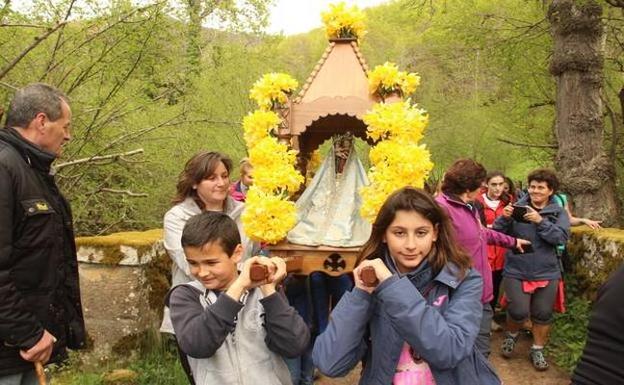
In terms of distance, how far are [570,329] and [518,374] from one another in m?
0.98

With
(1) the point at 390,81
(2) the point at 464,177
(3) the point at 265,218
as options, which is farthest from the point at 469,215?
(3) the point at 265,218

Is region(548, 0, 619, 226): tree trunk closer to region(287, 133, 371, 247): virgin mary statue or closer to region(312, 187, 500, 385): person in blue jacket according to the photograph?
region(287, 133, 371, 247): virgin mary statue

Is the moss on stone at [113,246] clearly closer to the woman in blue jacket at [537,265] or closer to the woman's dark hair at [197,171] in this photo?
the woman's dark hair at [197,171]

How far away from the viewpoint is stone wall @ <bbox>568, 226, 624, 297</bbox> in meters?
5.21

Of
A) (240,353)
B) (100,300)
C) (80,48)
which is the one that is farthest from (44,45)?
(240,353)

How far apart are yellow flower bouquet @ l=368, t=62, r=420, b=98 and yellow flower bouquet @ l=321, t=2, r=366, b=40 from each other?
594 millimetres

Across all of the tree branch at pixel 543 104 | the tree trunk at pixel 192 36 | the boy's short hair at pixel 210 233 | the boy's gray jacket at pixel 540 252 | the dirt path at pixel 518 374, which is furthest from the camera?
the tree branch at pixel 543 104

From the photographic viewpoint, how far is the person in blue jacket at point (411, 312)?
6.45ft

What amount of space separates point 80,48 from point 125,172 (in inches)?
55.1

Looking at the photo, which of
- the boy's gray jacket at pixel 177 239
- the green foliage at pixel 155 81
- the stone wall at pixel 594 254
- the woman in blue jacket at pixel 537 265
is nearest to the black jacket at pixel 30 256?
the boy's gray jacket at pixel 177 239

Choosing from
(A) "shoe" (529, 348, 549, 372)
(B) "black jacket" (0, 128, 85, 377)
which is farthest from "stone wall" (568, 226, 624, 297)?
(B) "black jacket" (0, 128, 85, 377)

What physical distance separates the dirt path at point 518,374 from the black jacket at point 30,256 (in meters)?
2.64

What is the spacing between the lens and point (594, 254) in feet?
18.1

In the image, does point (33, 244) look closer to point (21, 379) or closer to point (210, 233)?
point (21, 379)
